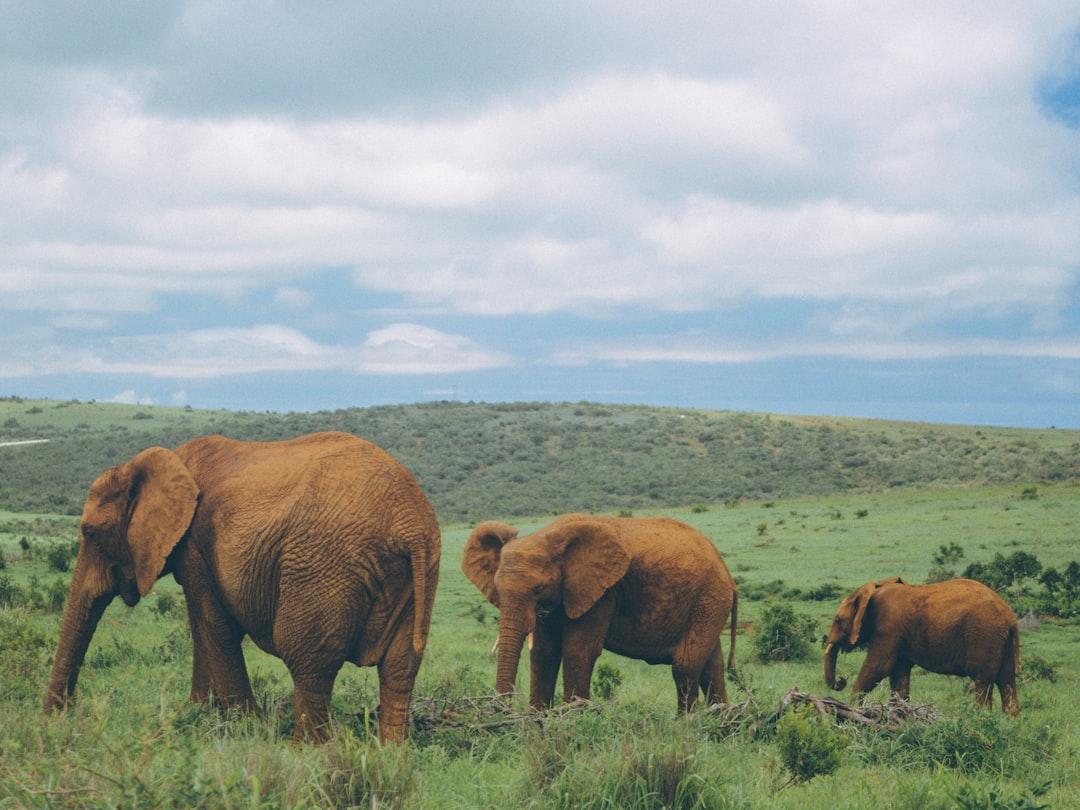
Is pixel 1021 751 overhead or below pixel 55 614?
overhead

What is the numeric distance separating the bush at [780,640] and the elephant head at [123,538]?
39.6ft

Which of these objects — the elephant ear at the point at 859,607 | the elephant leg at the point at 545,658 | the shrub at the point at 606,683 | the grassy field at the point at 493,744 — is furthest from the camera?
the elephant ear at the point at 859,607

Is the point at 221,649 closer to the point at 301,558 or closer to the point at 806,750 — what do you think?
the point at 301,558

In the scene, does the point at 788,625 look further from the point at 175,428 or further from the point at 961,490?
the point at 175,428

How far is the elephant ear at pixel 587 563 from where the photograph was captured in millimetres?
10562

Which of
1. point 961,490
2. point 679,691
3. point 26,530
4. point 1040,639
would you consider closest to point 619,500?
point 961,490

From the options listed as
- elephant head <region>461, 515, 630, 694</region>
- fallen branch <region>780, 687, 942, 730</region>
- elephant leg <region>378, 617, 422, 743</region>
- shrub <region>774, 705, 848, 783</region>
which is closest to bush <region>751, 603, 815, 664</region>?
fallen branch <region>780, 687, 942, 730</region>

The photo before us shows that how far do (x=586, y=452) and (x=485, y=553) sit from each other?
66.2m

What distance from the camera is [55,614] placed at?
1883cm

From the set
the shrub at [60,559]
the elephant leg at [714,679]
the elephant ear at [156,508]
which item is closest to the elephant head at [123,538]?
the elephant ear at [156,508]

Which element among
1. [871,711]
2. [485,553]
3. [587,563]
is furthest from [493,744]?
[871,711]

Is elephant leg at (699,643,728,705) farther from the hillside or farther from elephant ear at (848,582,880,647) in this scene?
the hillside

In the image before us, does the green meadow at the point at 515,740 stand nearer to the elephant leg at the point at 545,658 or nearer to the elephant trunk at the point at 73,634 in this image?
the elephant trunk at the point at 73,634

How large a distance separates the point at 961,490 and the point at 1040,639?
94.2 feet
